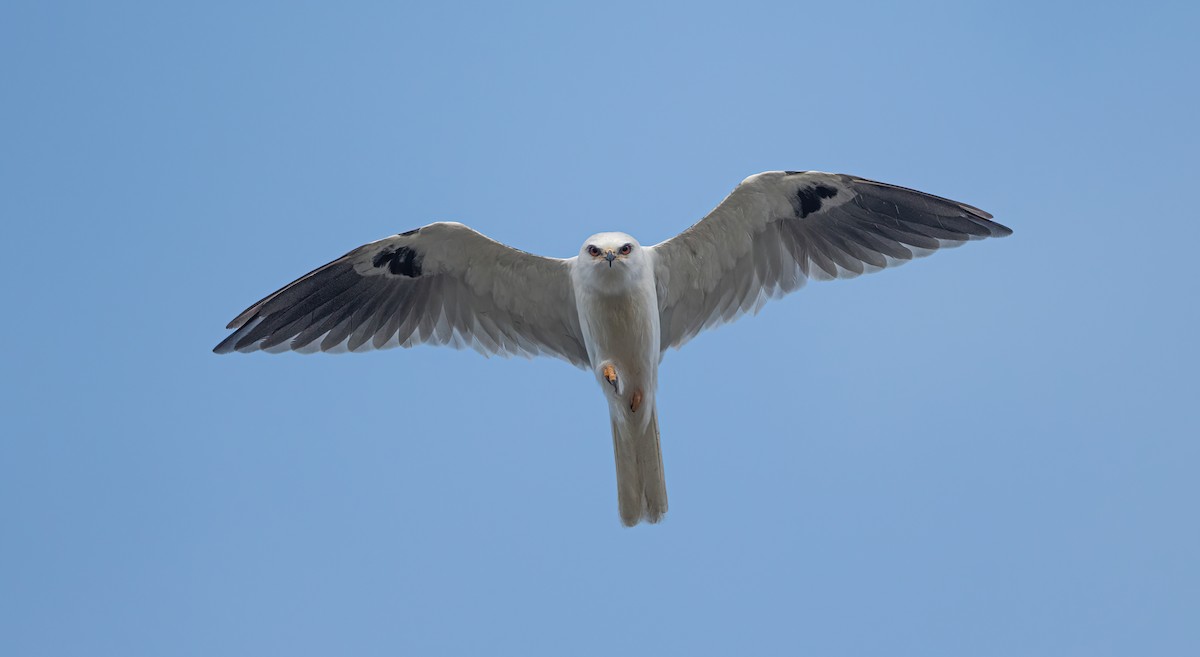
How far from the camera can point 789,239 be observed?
39.4ft

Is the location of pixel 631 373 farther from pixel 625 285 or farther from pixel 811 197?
pixel 811 197

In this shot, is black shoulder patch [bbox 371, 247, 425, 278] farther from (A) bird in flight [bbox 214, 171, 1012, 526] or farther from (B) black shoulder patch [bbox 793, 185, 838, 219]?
(B) black shoulder patch [bbox 793, 185, 838, 219]

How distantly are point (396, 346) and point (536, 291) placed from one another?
1.59 meters

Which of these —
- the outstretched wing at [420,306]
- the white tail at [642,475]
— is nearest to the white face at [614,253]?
the outstretched wing at [420,306]

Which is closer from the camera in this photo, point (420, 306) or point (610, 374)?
point (610, 374)

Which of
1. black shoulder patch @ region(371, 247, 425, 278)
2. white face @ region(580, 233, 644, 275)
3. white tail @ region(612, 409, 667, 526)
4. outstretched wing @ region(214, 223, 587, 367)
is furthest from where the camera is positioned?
black shoulder patch @ region(371, 247, 425, 278)

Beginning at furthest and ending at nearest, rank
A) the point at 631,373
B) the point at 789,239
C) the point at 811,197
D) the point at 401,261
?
the point at 401,261
the point at 789,239
the point at 811,197
the point at 631,373

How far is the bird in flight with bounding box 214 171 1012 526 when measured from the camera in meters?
11.3

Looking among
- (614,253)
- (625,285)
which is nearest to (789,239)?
(625,285)

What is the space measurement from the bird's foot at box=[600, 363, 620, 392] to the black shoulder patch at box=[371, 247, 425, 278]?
7.02 feet

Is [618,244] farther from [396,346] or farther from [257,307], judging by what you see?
[257,307]

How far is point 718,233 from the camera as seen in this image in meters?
11.7

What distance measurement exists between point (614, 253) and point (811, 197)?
7.09 ft

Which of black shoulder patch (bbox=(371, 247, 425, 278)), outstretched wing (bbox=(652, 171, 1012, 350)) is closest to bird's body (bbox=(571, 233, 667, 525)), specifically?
outstretched wing (bbox=(652, 171, 1012, 350))
